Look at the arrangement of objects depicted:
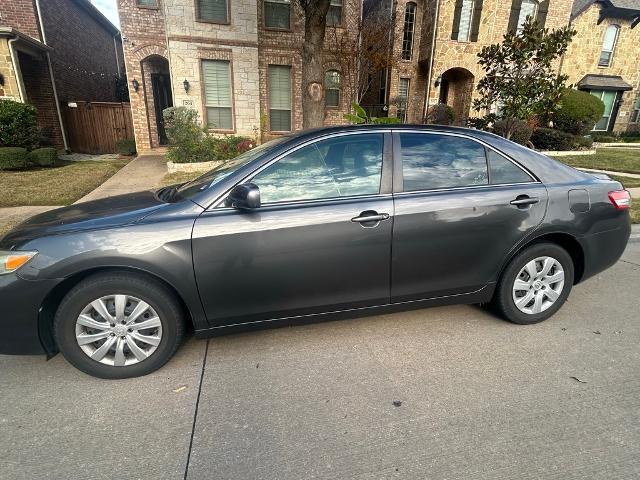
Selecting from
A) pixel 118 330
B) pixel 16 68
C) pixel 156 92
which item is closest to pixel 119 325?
pixel 118 330

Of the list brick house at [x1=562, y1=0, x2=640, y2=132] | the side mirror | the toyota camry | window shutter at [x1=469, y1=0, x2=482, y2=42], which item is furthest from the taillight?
brick house at [x1=562, y1=0, x2=640, y2=132]

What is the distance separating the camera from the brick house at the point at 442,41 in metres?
16.2

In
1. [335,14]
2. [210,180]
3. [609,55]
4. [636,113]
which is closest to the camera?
[210,180]

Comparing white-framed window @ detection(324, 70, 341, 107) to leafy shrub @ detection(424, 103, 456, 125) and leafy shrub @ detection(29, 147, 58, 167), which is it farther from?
leafy shrub @ detection(29, 147, 58, 167)

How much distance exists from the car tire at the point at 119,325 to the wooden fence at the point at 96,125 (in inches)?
569

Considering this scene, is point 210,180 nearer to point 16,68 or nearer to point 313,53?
point 313,53

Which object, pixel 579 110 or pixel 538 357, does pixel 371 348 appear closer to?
pixel 538 357

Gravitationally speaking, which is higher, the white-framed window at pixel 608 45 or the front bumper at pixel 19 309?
the white-framed window at pixel 608 45

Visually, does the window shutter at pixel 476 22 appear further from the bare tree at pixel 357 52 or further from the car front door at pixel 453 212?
the car front door at pixel 453 212

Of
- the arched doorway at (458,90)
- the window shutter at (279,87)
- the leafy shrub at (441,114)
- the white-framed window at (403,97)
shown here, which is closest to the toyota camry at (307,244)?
the window shutter at (279,87)

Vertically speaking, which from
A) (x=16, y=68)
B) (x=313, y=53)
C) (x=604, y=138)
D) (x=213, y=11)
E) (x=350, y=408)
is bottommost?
(x=350, y=408)

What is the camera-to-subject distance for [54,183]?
8.56 meters

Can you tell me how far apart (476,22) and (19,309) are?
1969 centimetres

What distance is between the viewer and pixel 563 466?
1.82m
